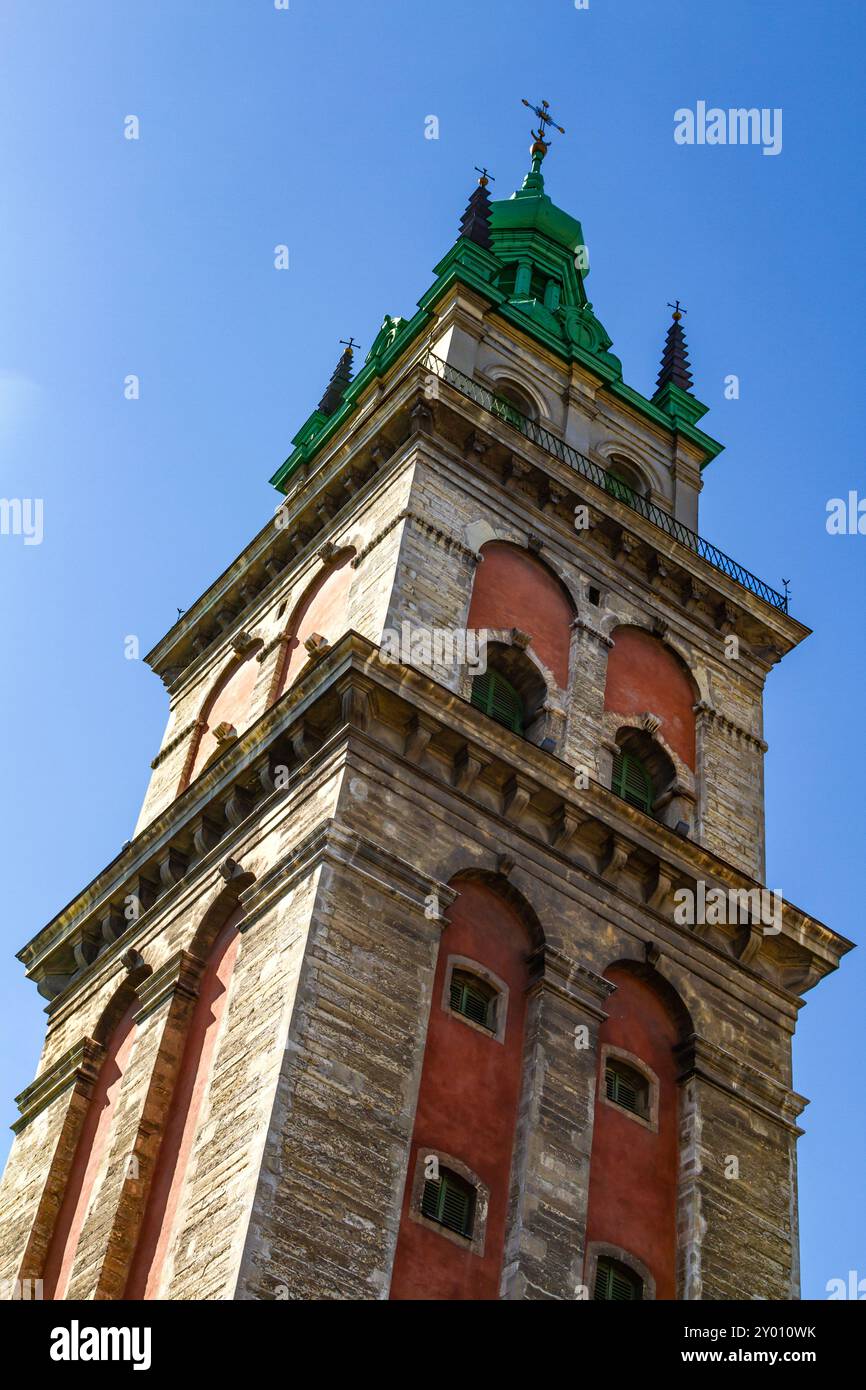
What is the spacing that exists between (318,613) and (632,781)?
6.53 metres

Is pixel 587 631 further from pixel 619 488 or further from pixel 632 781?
pixel 619 488

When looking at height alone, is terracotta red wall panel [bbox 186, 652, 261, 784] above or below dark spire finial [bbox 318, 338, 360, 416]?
below

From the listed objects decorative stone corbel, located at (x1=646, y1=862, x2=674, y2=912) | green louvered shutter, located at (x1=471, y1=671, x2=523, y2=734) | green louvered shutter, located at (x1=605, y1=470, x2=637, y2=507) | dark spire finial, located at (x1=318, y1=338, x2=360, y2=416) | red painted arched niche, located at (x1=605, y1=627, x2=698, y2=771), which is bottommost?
decorative stone corbel, located at (x1=646, y1=862, x2=674, y2=912)

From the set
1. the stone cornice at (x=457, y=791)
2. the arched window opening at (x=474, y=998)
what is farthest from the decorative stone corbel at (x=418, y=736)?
the arched window opening at (x=474, y=998)

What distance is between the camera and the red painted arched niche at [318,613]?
39.1 meters

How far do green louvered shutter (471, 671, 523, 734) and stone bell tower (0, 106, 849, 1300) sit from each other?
92mm

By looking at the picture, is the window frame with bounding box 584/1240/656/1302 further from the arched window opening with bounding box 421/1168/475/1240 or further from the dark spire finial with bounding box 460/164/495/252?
the dark spire finial with bounding box 460/164/495/252

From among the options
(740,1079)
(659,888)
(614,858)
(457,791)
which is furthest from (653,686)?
(740,1079)

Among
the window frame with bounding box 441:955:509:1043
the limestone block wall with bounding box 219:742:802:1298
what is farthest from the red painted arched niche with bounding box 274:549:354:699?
the window frame with bounding box 441:955:509:1043

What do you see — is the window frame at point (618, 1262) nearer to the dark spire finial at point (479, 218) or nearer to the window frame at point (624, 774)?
the window frame at point (624, 774)

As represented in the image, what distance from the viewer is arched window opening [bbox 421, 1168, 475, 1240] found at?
94.9ft

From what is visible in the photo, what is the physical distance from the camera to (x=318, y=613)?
40.3m

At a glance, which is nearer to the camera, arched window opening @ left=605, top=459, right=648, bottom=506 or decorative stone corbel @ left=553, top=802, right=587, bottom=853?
decorative stone corbel @ left=553, top=802, right=587, bottom=853

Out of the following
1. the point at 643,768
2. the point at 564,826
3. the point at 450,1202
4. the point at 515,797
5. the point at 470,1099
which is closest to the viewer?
the point at 450,1202
